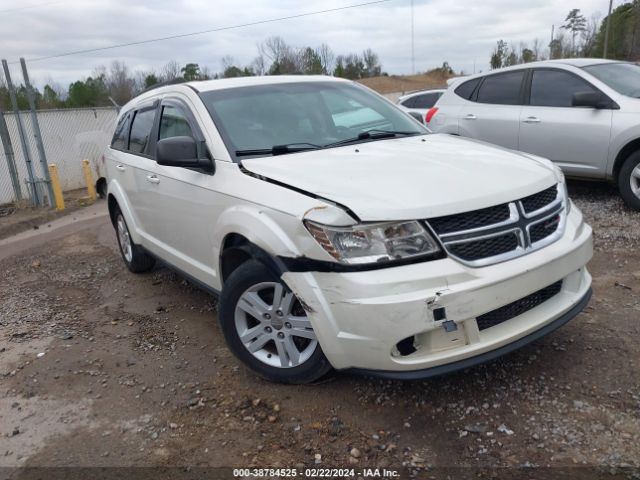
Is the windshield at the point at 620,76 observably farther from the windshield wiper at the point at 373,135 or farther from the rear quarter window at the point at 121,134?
the rear quarter window at the point at 121,134

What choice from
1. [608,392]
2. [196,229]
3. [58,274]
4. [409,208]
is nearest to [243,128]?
[196,229]

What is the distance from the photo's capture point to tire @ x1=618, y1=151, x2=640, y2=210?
601cm

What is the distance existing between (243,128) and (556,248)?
2.09m

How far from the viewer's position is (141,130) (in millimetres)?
5047

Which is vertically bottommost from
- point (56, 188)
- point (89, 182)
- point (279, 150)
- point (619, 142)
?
point (89, 182)

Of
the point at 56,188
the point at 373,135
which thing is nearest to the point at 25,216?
the point at 56,188

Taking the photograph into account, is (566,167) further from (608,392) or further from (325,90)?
(608,392)

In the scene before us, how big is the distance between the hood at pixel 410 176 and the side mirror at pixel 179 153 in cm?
36

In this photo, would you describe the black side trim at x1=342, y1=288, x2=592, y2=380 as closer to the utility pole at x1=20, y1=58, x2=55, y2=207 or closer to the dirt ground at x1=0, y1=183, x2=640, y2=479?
the dirt ground at x1=0, y1=183, x2=640, y2=479

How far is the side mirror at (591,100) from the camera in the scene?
20.5 feet

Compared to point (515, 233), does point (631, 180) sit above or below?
below

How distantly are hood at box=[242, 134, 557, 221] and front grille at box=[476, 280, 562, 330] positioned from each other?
1.73ft

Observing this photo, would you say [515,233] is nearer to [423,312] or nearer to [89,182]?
[423,312]

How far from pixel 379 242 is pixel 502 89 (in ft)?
18.7
